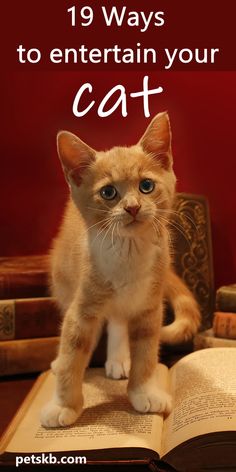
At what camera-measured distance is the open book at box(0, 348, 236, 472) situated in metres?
0.73

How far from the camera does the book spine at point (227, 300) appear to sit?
1.24 metres

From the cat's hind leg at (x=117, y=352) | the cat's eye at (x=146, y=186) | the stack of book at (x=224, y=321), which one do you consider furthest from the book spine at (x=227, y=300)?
the cat's eye at (x=146, y=186)

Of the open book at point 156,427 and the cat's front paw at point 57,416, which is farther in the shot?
the cat's front paw at point 57,416

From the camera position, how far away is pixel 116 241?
87 cm

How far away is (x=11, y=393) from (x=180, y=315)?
1.46ft

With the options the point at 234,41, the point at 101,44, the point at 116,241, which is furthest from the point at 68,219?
the point at 234,41

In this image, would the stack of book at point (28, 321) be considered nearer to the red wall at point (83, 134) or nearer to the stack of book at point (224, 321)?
the stack of book at point (224, 321)

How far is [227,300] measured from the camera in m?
1.25

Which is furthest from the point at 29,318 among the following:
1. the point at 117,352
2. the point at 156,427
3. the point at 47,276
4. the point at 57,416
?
the point at 156,427

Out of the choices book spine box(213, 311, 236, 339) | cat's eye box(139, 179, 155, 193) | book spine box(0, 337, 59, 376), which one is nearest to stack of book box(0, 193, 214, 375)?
book spine box(0, 337, 59, 376)

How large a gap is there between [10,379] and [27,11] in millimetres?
1013

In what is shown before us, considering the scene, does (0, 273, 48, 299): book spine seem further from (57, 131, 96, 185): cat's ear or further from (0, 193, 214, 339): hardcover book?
(57, 131, 96, 185): cat's ear

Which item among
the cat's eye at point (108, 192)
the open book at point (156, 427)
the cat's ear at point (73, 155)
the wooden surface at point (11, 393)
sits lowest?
the wooden surface at point (11, 393)

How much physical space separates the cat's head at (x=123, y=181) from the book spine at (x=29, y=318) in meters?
0.39
